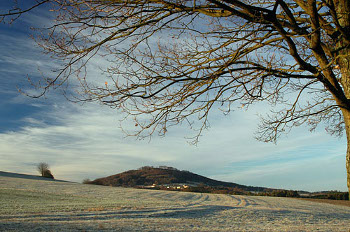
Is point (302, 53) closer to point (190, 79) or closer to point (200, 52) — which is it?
point (200, 52)

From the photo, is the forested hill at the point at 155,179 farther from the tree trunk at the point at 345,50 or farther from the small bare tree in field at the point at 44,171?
the tree trunk at the point at 345,50

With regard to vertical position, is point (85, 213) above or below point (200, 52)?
below

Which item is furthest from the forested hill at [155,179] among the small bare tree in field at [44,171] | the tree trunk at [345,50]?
the tree trunk at [345,50]

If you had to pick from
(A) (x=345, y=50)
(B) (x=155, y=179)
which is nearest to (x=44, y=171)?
(B) (x=155, y=179)

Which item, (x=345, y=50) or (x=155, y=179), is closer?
(x=345, y=50)

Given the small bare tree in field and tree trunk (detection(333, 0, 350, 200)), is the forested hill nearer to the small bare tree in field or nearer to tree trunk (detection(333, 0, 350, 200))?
the small bare tree in field

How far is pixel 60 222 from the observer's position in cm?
803

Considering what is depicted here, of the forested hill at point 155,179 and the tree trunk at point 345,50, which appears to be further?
the forested hill at point 155,179

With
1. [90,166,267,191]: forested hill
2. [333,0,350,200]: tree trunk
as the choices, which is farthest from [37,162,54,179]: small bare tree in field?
[333,0,350,200]: tree trunk

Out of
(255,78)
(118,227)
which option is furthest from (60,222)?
(255,78)

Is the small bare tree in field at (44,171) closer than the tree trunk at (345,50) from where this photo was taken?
No

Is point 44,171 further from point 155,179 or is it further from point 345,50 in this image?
point 345,50

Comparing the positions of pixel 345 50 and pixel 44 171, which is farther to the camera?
pixel 44 171

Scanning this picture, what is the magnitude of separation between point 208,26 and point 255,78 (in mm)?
2066
